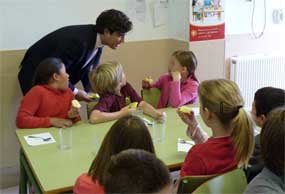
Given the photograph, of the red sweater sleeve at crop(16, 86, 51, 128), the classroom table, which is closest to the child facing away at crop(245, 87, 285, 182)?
the classroom table

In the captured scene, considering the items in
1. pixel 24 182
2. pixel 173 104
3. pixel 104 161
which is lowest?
pixel 24 182

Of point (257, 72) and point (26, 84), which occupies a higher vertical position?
point (26, 84)

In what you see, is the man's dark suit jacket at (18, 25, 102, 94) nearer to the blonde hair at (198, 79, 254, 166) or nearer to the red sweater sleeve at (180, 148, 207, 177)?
A: the blonde hair at (198, 79, 254, 166)

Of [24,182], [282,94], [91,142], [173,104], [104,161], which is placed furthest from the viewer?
[173,104]

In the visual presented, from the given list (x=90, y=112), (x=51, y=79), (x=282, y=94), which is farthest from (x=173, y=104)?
(x=282, y=94)

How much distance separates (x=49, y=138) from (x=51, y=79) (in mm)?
587

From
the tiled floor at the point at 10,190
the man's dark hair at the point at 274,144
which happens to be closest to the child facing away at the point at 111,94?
the man's dark hair at the point at 274,144

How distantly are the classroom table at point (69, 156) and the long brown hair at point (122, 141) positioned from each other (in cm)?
28

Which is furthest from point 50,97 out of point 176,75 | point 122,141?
point 122,141

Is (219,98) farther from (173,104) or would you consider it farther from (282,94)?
(173,104)

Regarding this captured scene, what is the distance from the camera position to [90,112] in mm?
2885

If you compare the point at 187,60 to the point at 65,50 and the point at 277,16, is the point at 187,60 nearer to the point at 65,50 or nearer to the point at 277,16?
the point at 65,50

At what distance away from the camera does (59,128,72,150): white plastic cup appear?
7.57 feet

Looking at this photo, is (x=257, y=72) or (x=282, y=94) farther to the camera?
(x=257, y=72)
